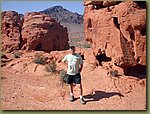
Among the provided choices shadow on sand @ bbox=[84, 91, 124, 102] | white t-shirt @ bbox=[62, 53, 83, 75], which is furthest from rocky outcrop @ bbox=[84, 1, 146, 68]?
white t-shirt @ bbox=[62, 53, 83, 75]

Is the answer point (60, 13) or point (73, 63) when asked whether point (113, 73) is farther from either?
point (60, 13)

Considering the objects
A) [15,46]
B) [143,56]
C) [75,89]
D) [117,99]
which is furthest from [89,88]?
[15,46]

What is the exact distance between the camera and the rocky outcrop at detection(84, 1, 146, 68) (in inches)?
251

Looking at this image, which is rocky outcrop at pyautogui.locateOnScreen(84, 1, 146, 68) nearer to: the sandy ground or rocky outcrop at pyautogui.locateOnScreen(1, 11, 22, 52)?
the sandy ground

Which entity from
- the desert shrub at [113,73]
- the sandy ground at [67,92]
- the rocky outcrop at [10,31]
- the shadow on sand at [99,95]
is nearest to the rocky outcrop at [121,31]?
the desert shrub at [113,73]

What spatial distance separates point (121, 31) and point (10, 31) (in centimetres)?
779

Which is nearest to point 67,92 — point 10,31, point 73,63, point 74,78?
point 74,78

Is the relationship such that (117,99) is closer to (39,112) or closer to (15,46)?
(39,112)

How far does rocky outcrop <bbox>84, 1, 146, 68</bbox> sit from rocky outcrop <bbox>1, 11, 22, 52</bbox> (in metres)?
5.85

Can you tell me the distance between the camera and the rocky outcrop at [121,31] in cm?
638

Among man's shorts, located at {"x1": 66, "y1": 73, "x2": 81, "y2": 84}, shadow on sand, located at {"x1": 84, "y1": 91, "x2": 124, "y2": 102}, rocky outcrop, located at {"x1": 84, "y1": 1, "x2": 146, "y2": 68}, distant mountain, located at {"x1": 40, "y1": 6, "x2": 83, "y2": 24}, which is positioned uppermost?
distant mountain, located at {"x1": 40, "y1": 6, "x2": 83, "y2": 24}

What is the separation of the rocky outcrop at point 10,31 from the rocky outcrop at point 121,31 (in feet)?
19.2

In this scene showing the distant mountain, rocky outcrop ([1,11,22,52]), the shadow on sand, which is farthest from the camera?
rocky outcrop ([1,11,22,52])

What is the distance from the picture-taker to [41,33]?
41.9 feet
